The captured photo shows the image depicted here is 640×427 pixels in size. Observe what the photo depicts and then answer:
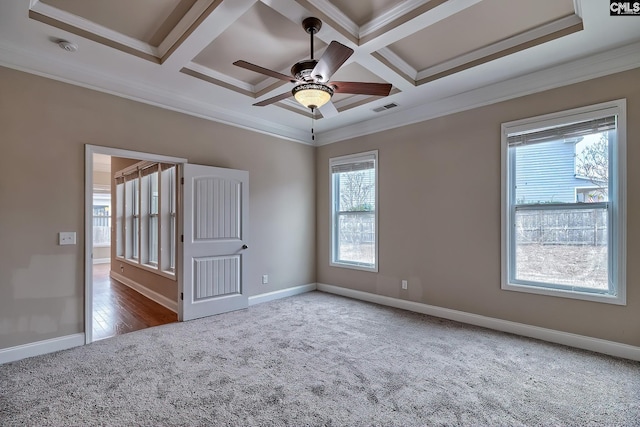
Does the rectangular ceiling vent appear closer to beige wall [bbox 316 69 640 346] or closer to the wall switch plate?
beige wall [bbox 316 69 640 346]

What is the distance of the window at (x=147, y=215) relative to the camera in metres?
5.03

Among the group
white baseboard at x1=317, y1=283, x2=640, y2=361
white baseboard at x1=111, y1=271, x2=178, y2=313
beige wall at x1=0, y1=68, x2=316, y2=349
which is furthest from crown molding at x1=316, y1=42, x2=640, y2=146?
white baseboard at x1=111, y1=271, x2=178, y2=313

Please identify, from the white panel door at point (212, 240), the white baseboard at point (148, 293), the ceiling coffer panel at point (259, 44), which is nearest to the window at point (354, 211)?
the white panel door at point (212, 240)

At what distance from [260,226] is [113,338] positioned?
7.58ft

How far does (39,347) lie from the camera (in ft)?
9.89

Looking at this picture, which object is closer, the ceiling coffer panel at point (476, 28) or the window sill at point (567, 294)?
the ceiling coffer panel at point (476, 28)

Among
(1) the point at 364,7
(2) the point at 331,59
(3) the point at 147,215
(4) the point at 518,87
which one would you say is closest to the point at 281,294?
(3) the point at 147,215

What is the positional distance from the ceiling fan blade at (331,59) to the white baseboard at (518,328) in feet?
10.7

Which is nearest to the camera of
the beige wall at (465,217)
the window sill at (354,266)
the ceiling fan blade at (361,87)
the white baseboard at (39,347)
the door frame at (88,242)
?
the ceiling fan blade at (361,87)

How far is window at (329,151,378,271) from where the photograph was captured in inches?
198

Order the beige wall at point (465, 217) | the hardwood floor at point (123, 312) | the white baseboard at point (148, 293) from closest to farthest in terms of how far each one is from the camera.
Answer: the beige wall at point (465, 217) → the hardwood floor at point (123, 312) → the white baseboard at point (148, 293)

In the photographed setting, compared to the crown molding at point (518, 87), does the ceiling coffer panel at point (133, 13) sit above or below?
above

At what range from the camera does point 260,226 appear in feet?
16.2

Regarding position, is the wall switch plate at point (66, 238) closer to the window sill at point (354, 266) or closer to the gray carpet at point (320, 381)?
the gray carpet at point (320, 381)
